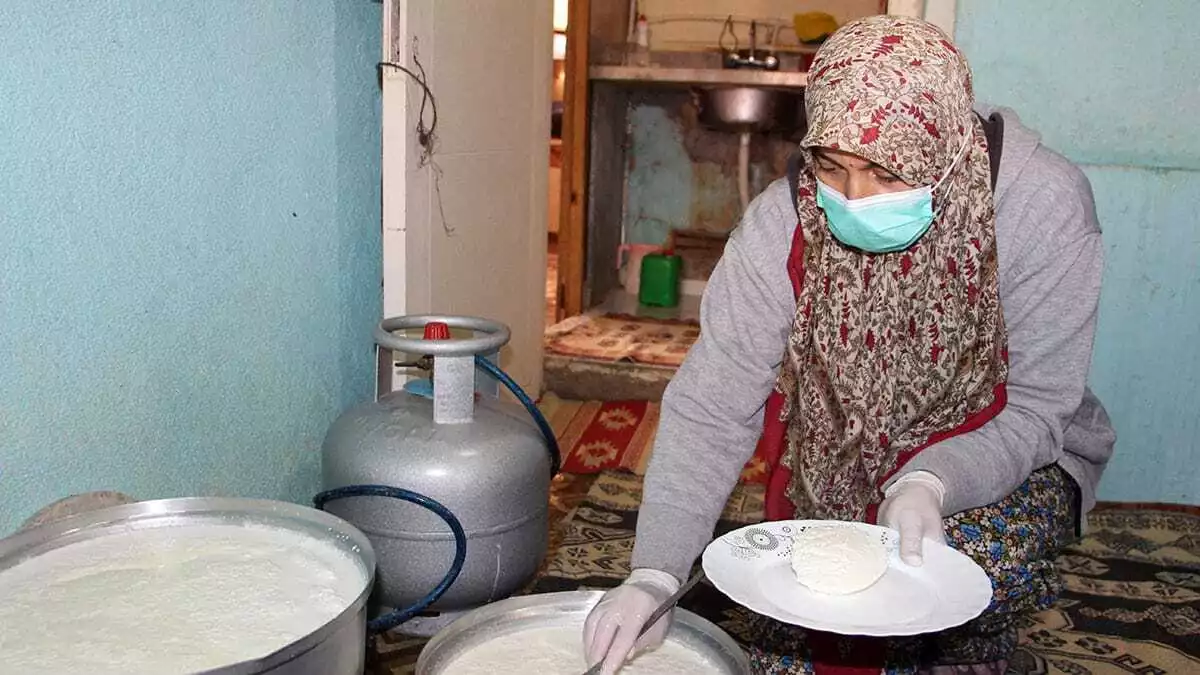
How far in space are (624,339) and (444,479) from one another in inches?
87.2

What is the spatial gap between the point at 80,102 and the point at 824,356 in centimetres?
110

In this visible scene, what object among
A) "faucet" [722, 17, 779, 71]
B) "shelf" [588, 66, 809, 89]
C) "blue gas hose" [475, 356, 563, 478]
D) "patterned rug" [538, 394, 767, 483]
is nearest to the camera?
"blue gas hose" [475, 356, 563, 478]

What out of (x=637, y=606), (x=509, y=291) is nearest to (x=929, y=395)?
(x=637, y=606)

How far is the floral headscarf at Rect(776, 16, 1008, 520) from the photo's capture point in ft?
4.62

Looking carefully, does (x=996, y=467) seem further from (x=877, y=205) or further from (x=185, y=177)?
(x=185, y=177)

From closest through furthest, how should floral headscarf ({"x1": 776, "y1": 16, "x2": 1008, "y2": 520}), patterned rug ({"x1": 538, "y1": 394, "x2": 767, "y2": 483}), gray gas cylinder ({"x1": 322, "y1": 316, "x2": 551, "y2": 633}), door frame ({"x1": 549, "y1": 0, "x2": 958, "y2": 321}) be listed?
floral headscarf ({"x1": 776, "y1": 16, "x2": 1008, "y2": 520}), gray gas cylinder ({"x1": 322, "y1": 316, "x2": 551, "y2": 633}), patterned rug ({"x1": 538, "y1": 394, "x2": 767, "y2": 483}), door frame ({"x1": 549, "y1": 0, "x2": 958, "y2": 321})

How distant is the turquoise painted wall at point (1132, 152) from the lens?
2.47 meters

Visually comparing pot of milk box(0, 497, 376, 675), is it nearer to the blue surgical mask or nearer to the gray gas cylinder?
the gray gas cylinder

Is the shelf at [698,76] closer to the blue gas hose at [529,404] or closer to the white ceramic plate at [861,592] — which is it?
the blue gas hose at [529,404]

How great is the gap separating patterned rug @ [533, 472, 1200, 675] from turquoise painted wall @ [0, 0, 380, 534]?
625 millimetres

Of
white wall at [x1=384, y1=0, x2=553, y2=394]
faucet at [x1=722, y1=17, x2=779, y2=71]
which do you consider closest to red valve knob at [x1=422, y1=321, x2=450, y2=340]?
white wall at [x1=384, y1=0, x2=553, y2=394]

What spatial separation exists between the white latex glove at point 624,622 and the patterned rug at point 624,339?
2347 mm

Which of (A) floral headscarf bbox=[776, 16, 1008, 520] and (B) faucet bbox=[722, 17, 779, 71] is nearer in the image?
(A) floral headscarf bbox=[776, 16, 1008, 520]

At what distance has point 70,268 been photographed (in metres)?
1.58
